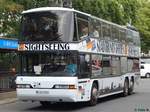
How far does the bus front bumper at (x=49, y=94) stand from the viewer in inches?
663

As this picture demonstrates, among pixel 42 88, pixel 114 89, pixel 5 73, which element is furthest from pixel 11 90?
pixel 42 88

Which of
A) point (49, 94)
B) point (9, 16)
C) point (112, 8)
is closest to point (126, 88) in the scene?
point (49, 94)

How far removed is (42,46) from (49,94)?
5.85ft

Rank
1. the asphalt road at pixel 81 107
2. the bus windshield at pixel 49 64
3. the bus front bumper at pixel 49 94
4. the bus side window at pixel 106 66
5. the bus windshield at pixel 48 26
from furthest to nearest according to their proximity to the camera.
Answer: the bus side window at pixel 106 66
the asphalt road at pixel 81 107
the bus windshield at pixel 48 26
the bus windshield at pixel 49 64
the bus front bumper at pixel 49 94

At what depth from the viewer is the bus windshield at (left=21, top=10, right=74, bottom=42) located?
687 inches

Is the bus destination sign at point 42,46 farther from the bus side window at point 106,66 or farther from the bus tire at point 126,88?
the bus tire at point 126,88

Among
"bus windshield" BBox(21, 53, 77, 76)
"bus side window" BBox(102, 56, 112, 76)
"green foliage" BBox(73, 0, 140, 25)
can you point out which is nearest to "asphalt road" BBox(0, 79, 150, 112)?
"bus side window" BBox(102, 56, 112, 76)

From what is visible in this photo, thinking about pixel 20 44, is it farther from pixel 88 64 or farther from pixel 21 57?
pixel 88 64

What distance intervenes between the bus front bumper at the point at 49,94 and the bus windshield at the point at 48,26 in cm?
187

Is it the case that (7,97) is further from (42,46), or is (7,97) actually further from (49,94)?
(49,94)

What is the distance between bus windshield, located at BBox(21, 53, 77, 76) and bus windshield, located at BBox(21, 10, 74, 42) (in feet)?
2.02

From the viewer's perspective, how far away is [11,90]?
23.6m

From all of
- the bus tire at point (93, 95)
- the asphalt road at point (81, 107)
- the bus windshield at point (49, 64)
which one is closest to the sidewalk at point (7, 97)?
the asphalt road at point (81, 107)

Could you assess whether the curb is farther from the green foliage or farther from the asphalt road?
the green foliage
